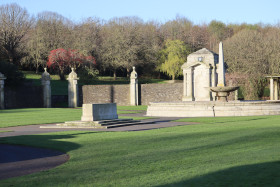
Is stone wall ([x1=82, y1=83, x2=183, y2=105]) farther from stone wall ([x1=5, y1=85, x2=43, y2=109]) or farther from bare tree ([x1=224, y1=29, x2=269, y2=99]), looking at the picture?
bare tree ([x1=224, y1=29, x2=269, y2=99])

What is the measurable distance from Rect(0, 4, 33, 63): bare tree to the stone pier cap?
5104 cm

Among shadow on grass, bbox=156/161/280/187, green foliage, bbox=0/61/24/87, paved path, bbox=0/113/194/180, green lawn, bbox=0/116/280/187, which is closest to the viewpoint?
shadow on grass, bbox=156/161/280/187

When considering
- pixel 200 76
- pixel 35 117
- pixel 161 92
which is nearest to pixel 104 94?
pixel 161 92

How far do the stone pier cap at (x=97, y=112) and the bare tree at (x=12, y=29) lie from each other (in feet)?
167

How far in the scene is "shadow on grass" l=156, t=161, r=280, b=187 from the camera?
24.0 feet

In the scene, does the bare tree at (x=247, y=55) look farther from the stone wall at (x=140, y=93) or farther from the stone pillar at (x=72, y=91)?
the stone pillar at (x=72, y=91)

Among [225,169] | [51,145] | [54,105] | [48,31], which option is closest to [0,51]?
[48,31]

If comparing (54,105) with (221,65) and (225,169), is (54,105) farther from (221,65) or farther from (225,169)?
(225,169)

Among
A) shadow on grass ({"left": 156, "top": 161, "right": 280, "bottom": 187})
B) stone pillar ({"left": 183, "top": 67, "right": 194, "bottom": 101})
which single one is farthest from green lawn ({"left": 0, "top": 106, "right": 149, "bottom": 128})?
shadow on grass ({"left": 156, "top": 161, "right": 280, "bottom": 187})

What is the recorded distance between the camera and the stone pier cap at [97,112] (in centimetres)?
2211

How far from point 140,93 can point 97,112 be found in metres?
26.7

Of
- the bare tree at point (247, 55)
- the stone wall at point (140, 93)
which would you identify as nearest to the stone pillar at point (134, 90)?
the stone wall at point (140, 93)

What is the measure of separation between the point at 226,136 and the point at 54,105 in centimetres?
3982

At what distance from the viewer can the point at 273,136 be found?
13.6 metres
